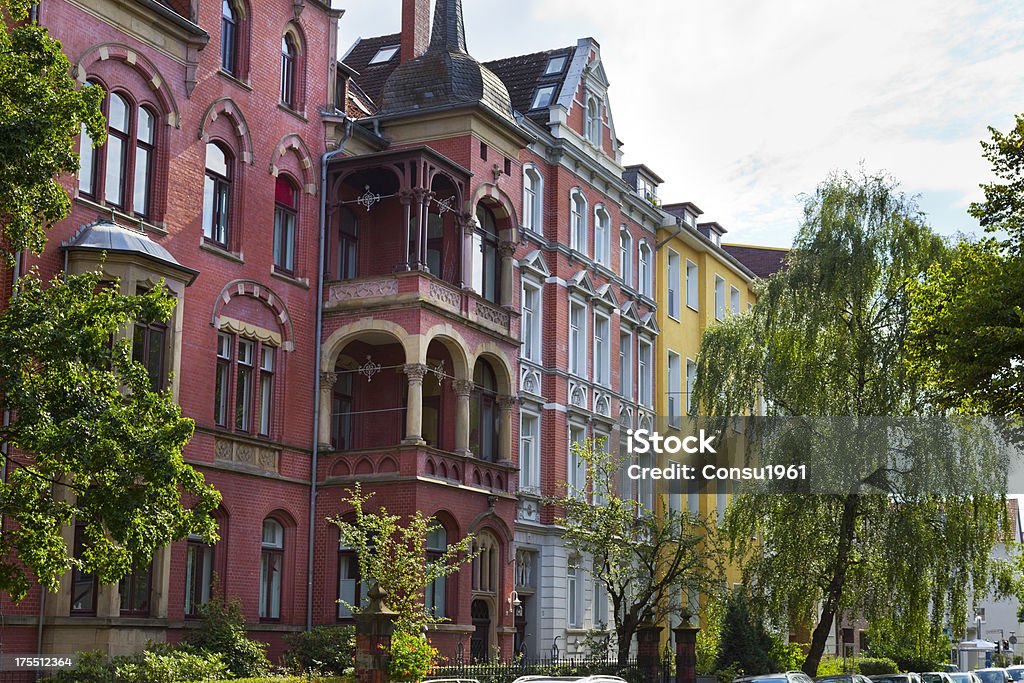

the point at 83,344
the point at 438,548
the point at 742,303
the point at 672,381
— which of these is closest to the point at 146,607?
the point at 438,548

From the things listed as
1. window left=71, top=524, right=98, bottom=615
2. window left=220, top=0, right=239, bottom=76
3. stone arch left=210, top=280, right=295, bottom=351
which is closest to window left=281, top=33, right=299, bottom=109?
window left=220, top=0, right=239, bottom=76

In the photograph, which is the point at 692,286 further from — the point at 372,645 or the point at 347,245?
the point at 372,645

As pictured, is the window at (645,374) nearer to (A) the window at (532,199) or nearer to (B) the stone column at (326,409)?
(A) the window at (532,199)

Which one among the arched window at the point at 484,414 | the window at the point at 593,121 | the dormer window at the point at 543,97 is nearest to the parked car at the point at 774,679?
the arched window at the point at 484,414

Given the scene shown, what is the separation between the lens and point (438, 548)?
109 ft

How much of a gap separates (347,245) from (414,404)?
5320 mm

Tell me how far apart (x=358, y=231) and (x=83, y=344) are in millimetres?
17965

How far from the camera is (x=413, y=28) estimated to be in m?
39.5

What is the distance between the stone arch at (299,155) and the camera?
31953 mm

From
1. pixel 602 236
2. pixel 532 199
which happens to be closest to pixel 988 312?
pixel 532 199

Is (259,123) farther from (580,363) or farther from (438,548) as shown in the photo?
(580,363)

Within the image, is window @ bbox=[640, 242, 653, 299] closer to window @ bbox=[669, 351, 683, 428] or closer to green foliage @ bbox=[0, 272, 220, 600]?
window @ bbox=[669, 351, 683, 428]

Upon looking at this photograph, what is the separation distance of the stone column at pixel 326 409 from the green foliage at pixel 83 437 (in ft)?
44.6

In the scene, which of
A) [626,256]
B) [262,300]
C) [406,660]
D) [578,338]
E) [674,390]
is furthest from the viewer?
[674,390]
